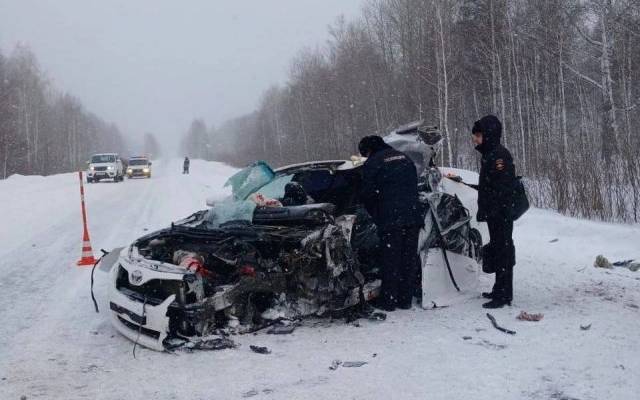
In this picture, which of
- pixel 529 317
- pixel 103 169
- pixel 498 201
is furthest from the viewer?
pixel 103 169

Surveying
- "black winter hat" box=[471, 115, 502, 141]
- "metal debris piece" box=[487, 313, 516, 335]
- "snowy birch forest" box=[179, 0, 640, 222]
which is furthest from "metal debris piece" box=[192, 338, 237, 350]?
"snowy birch forest" box=[179, 0, 640, 222]

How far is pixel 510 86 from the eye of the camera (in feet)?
84.9

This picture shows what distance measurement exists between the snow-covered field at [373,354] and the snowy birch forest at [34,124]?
133 ft

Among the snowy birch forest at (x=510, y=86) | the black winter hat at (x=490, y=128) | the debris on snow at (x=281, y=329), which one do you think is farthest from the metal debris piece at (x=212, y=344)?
the snowy birch forest at (x=510, y=86)

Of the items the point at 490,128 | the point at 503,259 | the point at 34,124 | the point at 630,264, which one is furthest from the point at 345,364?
the point at 34,124

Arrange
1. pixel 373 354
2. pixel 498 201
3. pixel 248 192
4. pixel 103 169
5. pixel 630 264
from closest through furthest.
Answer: pixel 373 354 < pixel 498 201 < pixel 248 192 < pixel 630 264 < pixel 103 169

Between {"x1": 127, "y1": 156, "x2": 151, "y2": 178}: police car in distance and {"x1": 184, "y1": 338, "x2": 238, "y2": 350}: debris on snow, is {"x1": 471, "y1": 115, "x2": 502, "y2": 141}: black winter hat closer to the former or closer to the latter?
{"x1": 184, "y1": 338, "x2": 238, "y2": 350}: debris on snow

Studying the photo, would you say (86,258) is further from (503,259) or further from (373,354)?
(503,259)

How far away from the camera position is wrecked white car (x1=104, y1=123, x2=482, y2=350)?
409cm

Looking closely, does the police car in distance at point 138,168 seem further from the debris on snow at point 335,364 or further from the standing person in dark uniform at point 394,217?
the debris on snow at point 335,364

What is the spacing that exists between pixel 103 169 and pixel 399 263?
2723cm

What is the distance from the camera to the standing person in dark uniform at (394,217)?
16.4 feet

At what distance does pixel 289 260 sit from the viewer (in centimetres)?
447

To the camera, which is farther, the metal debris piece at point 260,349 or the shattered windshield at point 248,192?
the shattered windshield at point 248,192
